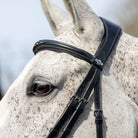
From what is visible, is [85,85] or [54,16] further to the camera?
[54,16]

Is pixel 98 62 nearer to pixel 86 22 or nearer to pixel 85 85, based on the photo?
pixel 85 85

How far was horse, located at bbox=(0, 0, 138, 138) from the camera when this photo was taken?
1.98 meters

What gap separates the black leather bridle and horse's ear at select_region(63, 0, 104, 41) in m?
0.08

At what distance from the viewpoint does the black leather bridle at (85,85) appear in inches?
77.5

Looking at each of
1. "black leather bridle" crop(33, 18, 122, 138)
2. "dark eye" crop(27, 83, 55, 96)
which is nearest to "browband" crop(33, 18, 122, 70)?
"black leather bridle" crop(33, 18, 122, 138)

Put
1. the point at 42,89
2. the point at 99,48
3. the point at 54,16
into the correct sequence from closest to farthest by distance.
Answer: the point at 42,89 → the point at 99,48 → the point at 54,16

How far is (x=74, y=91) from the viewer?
2.03 metres

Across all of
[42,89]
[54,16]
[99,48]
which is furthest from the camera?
[54,16]

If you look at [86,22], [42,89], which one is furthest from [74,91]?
[86,22]

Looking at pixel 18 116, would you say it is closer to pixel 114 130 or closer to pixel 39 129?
pixel 39 129

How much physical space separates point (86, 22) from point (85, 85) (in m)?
0.45

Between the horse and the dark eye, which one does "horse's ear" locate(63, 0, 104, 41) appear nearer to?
the horse

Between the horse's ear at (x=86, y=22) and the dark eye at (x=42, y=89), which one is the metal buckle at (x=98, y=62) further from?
the dark eye at (x=42, y=89)

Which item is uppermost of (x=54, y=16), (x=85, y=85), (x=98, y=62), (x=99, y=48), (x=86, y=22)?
(x=54, y=16)
